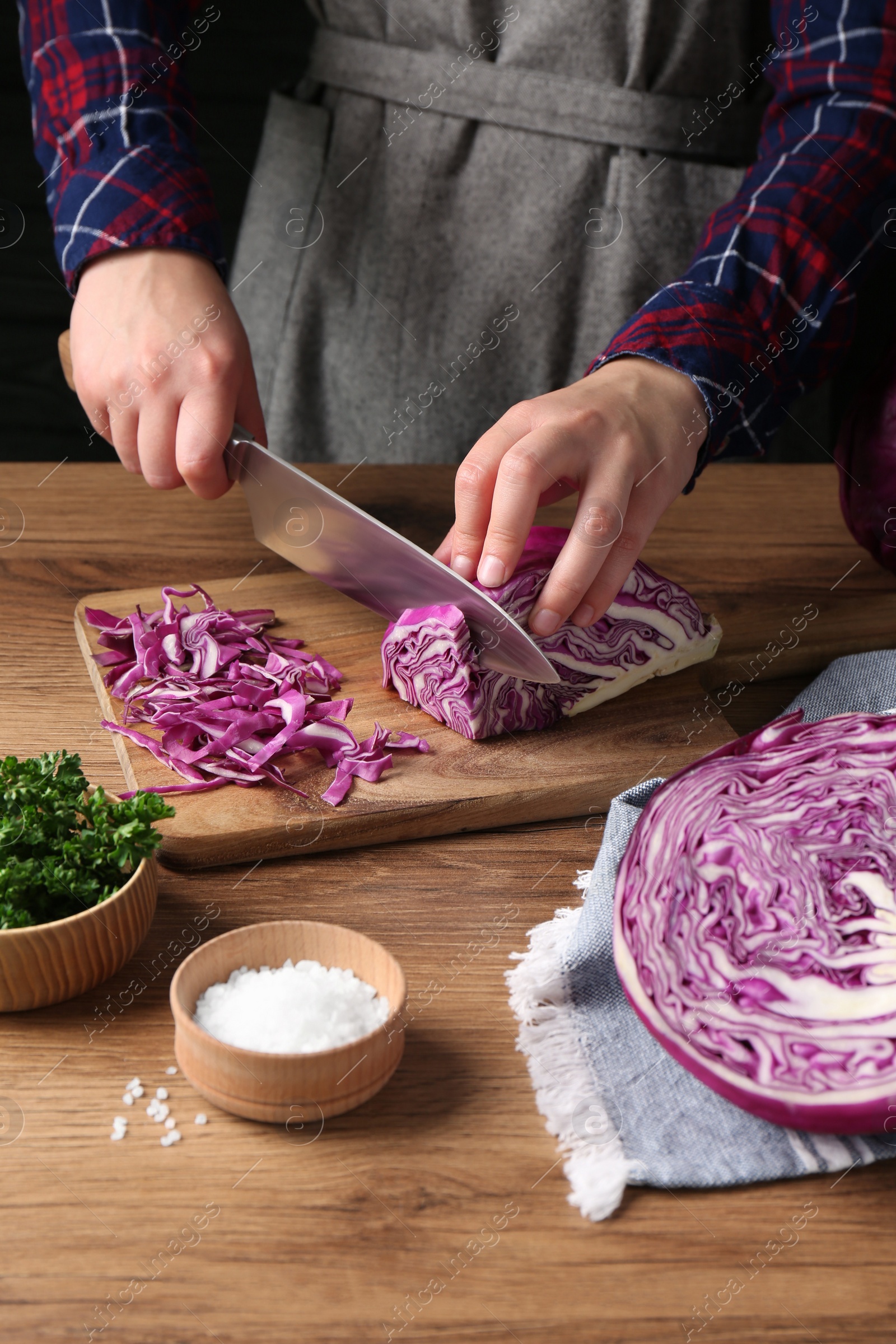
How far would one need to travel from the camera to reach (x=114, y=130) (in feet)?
7.68

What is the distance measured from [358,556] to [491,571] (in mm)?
344

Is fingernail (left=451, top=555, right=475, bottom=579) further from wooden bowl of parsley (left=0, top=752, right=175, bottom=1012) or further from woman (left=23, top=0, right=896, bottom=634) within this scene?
wooden bowl of parsley (left=0, top=752, right=175, bottom=1012)

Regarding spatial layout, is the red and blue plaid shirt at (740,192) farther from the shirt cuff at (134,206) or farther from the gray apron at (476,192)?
the gray apron at (476,192)

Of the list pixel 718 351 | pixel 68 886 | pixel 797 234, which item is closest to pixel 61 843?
pixel 68 886

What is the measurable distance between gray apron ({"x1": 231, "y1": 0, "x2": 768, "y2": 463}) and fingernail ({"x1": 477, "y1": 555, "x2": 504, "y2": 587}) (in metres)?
1.35

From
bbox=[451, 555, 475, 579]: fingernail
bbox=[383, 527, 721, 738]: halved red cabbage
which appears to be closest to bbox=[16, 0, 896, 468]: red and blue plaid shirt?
bbox=[383, 527, 721, 738]: halved red cabbage

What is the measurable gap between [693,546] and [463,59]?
4.27 feet

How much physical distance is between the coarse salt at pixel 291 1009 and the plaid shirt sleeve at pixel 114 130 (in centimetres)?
156

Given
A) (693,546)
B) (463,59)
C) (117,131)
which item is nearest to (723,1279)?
(693,546)

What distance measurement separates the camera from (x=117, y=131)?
7.67ft

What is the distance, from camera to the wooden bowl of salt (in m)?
1.16

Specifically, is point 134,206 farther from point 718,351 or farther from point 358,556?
point 718,351

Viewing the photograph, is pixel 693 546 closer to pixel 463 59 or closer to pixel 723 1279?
pixel 463 59

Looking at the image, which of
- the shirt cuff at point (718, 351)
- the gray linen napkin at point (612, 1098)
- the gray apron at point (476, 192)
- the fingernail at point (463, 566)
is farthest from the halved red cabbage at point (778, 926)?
the gray apron at point (476, 192)
